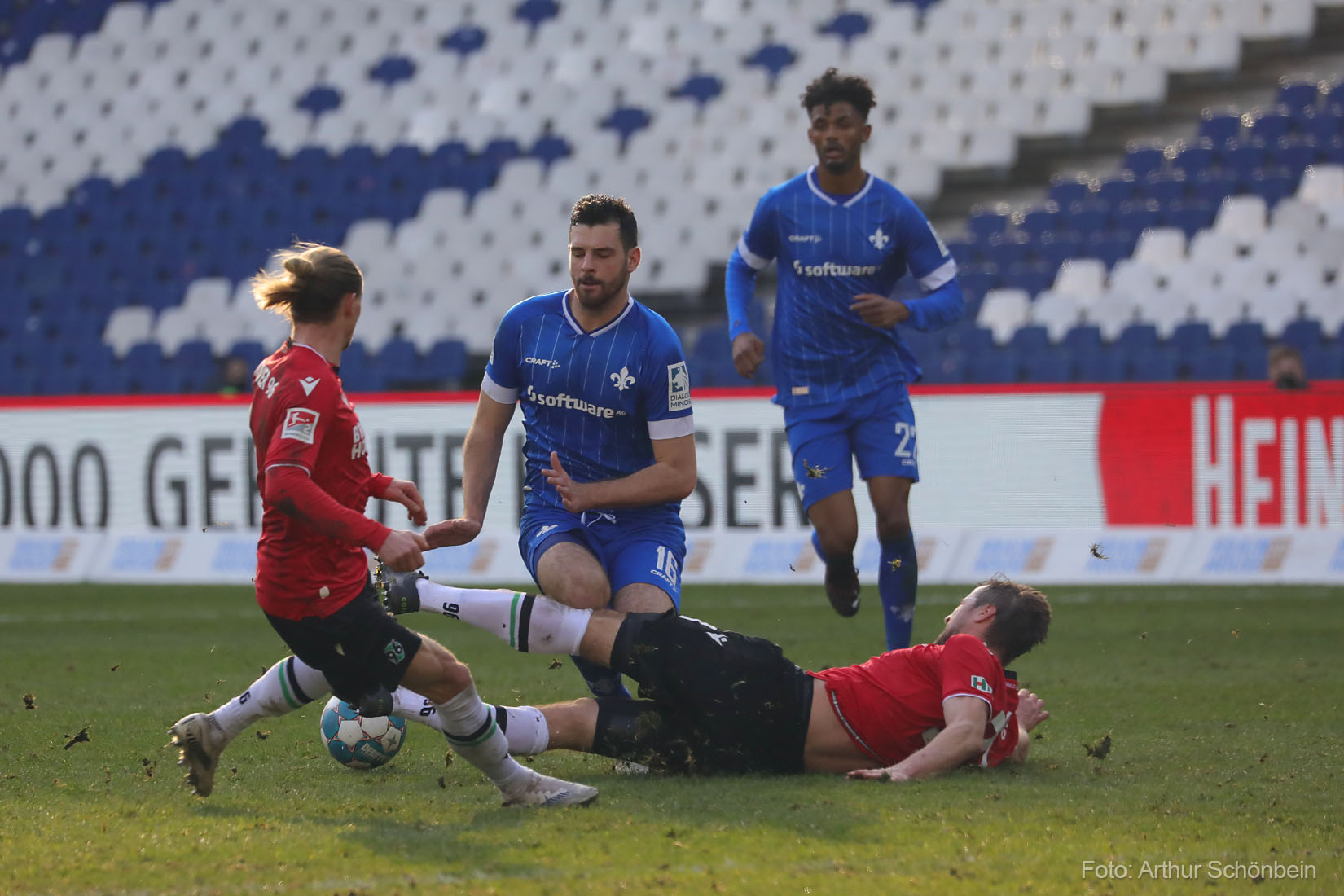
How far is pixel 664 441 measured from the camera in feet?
17.4

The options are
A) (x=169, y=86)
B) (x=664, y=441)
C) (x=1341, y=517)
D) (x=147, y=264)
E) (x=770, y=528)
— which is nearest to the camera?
(x=664, y=441)

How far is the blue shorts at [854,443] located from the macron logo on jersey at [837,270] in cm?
53

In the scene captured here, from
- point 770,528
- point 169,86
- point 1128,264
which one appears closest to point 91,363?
point 169,86

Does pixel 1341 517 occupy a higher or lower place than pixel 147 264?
lower

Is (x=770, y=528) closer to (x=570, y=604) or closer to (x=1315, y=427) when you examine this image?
(x=1315, y=427)

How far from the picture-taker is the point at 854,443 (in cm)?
691

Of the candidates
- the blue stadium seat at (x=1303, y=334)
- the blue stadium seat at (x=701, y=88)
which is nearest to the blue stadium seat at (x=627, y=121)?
the blue stadium seat at (x=701, y=88)

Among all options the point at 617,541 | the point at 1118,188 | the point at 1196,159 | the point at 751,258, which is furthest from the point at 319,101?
the point at 617,541

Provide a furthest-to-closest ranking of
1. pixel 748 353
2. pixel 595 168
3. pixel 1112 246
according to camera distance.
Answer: pixel 595 168 → pixel 1112 246 → pixel 748 353

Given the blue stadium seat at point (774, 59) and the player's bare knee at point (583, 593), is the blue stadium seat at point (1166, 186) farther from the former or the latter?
the player's bare knee at point (583, 593)

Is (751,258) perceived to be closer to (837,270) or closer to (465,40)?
(837,270)

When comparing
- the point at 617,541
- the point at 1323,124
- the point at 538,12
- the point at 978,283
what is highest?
the point at 538,12

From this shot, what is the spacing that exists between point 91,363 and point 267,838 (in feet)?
49.3

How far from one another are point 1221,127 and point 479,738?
14.4m
